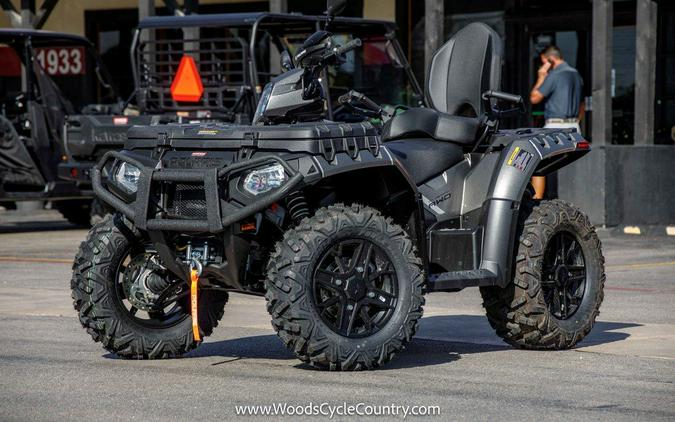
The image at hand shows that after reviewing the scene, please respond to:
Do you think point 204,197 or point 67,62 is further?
point 67,62

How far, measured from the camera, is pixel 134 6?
2541cm

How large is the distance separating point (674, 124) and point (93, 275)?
571 inches

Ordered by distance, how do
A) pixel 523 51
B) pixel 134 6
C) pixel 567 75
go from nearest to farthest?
pixel 567 75
pixel 523 51
pixel 134 6

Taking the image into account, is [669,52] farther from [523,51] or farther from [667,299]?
[667,299]

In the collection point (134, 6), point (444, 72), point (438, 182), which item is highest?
point (134, 6)

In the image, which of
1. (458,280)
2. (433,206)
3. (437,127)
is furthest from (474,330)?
(437,127)

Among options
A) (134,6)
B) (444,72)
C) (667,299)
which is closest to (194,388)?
(444,72)

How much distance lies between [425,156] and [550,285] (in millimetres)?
979

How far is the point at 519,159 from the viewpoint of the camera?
819 cm

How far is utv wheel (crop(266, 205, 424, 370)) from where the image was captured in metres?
7.06

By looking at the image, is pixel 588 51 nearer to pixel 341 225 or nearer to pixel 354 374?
pixel 341 225


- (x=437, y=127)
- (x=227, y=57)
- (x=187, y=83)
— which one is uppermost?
(x=227, y=57)

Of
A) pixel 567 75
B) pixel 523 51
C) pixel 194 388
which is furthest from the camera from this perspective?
pixel 523 51

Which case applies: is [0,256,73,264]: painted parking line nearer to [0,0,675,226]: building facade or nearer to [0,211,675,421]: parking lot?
[0,211,675,421]: parking lot
